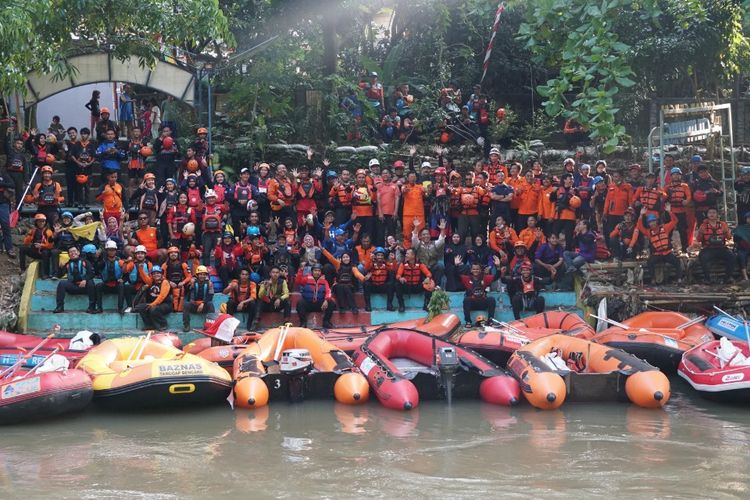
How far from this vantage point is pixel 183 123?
20812mm

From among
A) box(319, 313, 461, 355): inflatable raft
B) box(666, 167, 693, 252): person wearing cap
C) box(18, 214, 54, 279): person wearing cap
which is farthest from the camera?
box(666, 167, 693, 252): person wearing cap

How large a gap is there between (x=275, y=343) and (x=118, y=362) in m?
2.04

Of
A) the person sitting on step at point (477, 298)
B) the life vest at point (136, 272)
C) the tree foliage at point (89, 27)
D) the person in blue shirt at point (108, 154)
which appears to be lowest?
the person sitting on step at point (477, 298)

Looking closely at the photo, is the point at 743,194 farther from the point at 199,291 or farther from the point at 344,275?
the point at 199,291

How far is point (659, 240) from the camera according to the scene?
1659cm

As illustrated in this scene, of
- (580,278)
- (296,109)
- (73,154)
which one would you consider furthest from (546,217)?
(73,154)

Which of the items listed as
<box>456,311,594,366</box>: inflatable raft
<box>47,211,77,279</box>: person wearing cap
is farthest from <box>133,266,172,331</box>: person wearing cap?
<box>456,311,594,366</box>: inflatable raft

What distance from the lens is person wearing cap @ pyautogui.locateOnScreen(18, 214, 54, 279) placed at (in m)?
16.7

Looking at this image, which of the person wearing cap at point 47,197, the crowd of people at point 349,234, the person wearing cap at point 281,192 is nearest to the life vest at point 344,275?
the crowd of people at point 349,234

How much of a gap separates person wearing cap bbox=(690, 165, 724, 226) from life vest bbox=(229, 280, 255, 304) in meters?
6.93

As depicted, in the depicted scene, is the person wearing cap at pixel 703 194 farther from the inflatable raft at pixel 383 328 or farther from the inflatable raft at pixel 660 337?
the inflatable raft at pixel 383 328

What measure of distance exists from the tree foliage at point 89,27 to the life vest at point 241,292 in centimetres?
372

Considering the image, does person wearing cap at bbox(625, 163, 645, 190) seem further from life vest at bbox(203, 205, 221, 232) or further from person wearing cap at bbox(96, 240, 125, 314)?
person wearing cap at bbox(96, 240, 125, 314)

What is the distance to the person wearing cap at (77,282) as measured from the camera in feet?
53.1
